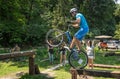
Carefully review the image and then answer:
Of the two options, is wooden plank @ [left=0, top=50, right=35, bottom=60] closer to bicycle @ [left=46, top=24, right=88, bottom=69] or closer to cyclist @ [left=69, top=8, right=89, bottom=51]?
bicycle @ [left=46, top=24, right=88, bottom=69]

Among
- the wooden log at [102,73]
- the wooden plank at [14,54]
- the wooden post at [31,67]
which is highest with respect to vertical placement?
the wooden plank at [14,54]

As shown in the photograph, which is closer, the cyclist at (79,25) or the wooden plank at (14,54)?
the cyclist at (79,25)

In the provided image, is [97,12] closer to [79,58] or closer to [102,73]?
[102,73]

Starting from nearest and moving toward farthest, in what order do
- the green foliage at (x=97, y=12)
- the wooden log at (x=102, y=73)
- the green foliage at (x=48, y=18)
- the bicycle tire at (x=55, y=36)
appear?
1. the bicycle tire at (x=55, y=36)
2. the wooden log at (x=102, y=73)
3. the green foliage at (x=48, y=18)
4. the green foliage at (x=97, y=12)

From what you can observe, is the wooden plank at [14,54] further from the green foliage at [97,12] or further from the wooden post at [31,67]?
the green foliage at [97,12]

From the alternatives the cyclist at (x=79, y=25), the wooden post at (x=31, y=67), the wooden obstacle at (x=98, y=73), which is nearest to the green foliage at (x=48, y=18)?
the wooden post at (x=31, y=67)

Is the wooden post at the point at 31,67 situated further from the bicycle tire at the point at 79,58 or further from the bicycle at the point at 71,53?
the bicycle tire at the point at 79,58

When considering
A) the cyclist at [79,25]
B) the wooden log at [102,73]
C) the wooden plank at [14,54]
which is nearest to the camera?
the cyclist at [79,25]

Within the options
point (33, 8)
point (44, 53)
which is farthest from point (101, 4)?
point (44, 53)

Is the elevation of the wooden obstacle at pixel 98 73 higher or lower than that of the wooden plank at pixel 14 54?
lower

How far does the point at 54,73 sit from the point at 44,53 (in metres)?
11.0

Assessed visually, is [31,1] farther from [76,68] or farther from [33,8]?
[76,68]

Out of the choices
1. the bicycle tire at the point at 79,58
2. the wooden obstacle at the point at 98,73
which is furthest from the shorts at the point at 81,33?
the wooden obstacle at the point at 98,73

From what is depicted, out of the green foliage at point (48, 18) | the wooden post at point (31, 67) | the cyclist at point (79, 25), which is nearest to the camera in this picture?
the cyclist at point (79, 25)
